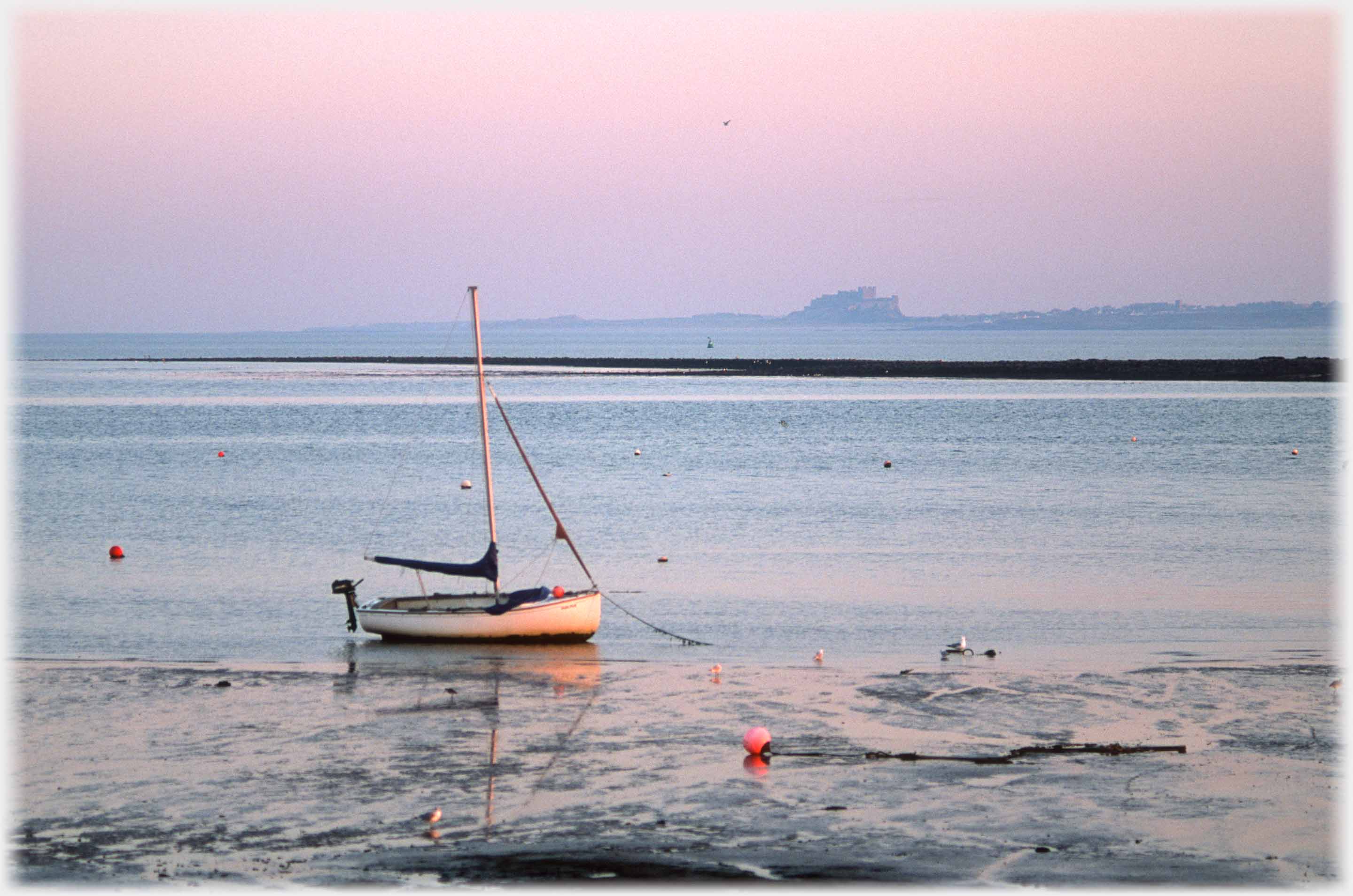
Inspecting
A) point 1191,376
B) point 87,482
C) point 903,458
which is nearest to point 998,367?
point 1191,376

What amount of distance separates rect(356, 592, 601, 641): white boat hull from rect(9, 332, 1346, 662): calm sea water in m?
0.76

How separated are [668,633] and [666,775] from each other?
33.3ft

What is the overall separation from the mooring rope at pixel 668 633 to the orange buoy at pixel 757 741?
26.3 ft

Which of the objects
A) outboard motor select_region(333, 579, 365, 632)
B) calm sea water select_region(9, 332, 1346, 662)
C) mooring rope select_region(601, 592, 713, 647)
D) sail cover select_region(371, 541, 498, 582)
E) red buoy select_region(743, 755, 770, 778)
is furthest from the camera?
calm sea water select_region(9, 332, 1346, 662)

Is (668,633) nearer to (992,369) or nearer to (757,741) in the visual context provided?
(757,741)

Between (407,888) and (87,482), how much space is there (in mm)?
49409

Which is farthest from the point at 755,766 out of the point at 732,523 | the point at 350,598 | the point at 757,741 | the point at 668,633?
the point at 732,523

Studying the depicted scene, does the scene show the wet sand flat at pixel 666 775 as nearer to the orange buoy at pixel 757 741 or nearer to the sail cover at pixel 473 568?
the orange buoy at pixel 757 741

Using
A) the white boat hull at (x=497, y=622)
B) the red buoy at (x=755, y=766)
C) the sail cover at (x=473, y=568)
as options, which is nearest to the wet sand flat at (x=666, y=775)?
the red buoy at (x=755, y=766)

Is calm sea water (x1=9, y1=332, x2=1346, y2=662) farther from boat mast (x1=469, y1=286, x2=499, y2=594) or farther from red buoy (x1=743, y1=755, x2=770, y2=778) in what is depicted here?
red buoy (x1=743, y1=755, x2=770, y2=778)

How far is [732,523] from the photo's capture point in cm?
4431

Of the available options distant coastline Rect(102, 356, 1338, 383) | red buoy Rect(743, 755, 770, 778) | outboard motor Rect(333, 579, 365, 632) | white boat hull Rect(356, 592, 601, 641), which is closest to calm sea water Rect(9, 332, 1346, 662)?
outboard motor Rect(333, 579, 365, 632)

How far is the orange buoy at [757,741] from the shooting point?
1744 centimetres

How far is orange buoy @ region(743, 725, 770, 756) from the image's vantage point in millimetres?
17438
